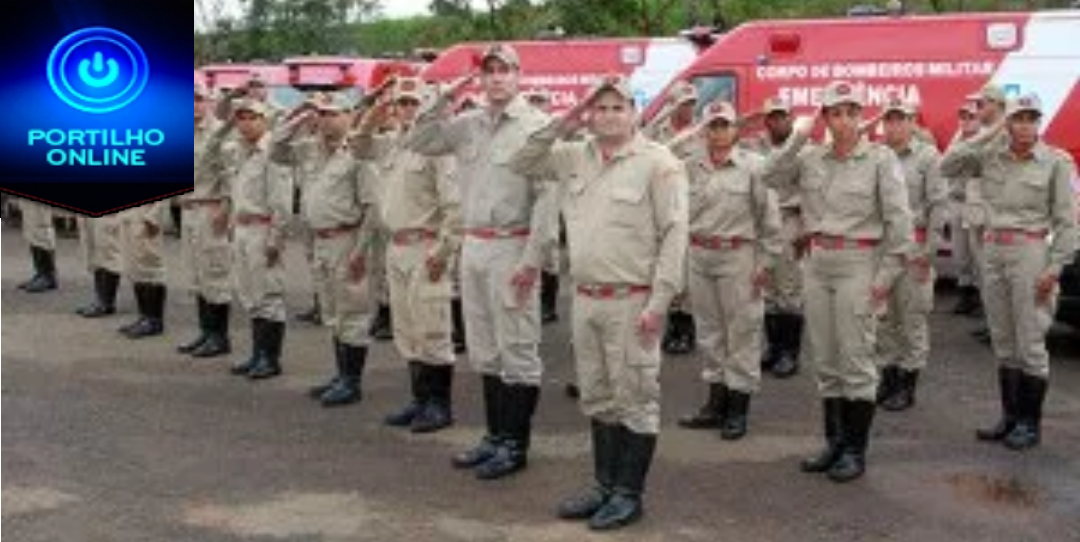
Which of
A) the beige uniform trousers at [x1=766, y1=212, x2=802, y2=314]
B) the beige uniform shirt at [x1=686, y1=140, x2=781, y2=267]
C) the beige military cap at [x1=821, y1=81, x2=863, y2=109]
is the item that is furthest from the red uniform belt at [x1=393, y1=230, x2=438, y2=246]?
the beige uniform trousers at [x1=766, y1=212, x2=802, y2=314]

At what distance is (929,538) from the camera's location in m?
6.26

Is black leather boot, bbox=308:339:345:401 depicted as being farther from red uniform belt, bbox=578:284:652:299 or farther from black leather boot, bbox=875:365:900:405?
black leather boot, bbox=875:365:900:405

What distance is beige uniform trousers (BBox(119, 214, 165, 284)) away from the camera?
427 inches

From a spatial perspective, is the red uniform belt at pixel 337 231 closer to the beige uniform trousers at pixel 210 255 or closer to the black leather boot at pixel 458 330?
the beige uniform trousers at pixel 210 255

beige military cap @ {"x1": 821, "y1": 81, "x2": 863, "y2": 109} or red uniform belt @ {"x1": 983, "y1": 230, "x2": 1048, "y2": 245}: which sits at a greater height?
beige military cap @ {"x1": 821, "y1": 81, "x2": 863, "y2": 109}

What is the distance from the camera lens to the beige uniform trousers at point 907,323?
8.53 meters

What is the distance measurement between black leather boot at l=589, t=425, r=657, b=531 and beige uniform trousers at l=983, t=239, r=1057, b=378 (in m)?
2.41

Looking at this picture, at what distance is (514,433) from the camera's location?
7195 millimetres

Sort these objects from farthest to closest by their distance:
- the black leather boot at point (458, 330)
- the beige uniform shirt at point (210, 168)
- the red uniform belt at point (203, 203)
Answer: the black leather boot at point (458, 330) → the red uniform belt at point (203, 203) → the beige uniform shirt at point (210, 168)

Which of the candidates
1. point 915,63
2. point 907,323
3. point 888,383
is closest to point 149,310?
point 888,383

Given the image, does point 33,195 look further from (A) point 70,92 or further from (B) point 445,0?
(B) point 445,0


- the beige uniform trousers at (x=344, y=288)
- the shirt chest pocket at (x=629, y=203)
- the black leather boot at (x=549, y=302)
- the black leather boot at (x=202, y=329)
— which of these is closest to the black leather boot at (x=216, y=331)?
the black leather boot at (x=202, y=329)

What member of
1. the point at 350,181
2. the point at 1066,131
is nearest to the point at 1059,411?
the point at 1066,131

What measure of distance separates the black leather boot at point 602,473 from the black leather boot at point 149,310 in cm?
539
